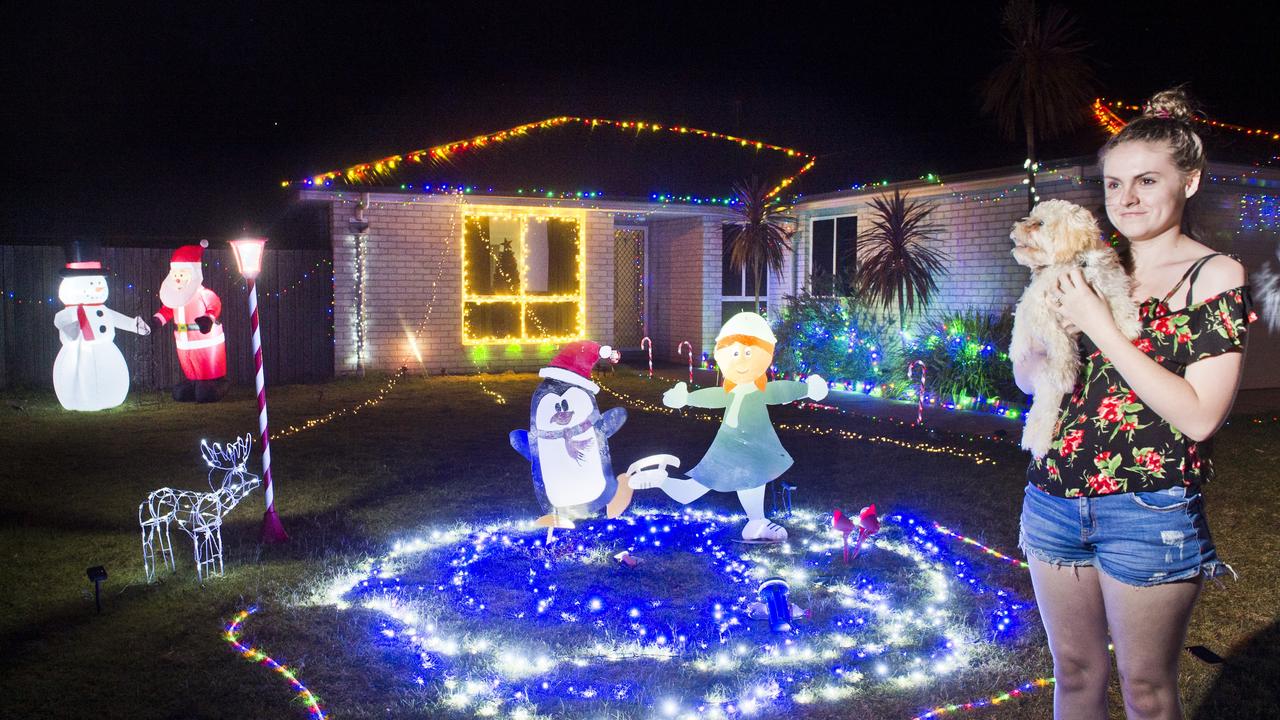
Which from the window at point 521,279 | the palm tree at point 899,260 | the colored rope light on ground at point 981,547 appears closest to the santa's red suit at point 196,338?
the window at point 521,279

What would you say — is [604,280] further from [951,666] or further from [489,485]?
[951,666]

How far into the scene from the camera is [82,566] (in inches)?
221

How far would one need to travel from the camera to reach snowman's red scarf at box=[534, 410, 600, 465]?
5.98 metres

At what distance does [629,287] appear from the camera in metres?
19.3

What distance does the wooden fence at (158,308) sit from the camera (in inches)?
521

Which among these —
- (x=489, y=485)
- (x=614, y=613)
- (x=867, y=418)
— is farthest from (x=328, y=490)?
(x=867, y=418)

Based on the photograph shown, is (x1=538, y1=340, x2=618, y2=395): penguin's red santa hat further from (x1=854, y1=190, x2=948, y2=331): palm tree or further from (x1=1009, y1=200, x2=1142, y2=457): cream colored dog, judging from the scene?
(x1=854, y1=190, x2=948, y2=331): palm tree

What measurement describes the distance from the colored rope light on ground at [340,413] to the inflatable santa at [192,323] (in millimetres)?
2116

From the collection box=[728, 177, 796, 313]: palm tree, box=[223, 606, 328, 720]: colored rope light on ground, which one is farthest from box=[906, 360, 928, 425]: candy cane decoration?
box=[223, 606, 328, 720]: colored rope light on ground

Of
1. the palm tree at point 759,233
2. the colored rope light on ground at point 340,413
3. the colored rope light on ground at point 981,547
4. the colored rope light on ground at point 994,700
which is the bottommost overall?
the colored rope light on ground at point 994,700

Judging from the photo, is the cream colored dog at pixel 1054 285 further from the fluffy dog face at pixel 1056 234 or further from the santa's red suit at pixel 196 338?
the santa's red suit at pixel 196 338

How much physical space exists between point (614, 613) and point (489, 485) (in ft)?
10.2

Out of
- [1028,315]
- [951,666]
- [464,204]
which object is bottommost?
[951,666]

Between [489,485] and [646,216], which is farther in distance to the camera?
[646,216]
